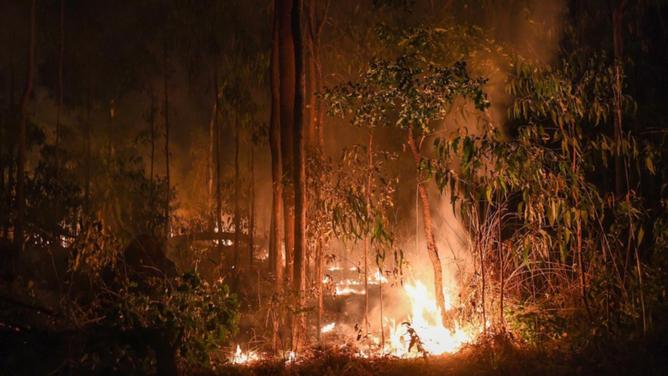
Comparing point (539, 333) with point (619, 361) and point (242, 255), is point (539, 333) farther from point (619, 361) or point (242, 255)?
point (242, 255)

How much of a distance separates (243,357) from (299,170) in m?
2.46

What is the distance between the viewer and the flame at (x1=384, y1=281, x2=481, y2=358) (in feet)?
24.2

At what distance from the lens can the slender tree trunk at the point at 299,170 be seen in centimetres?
785

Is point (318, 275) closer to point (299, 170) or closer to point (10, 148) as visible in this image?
point (299, 170)

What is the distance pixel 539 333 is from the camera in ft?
23.5

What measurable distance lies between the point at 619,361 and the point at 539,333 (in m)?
1.04

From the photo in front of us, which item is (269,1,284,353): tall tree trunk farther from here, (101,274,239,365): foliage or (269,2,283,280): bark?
(101,274,239,365): foliage

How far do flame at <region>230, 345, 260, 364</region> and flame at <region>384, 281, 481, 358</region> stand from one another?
1.63 meters

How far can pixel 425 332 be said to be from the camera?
26.4ft

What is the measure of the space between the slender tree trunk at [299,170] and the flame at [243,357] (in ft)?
1.92

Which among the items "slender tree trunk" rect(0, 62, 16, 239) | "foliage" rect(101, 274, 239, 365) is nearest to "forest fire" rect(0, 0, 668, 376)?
"foliage" rect(101, 274, 239, 365)

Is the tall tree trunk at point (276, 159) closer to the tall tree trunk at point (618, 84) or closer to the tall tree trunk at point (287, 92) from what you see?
the tall tree trunk at point (287, 92)

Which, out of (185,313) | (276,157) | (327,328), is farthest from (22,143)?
(185,313)

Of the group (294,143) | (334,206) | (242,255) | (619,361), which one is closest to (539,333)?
(619,361)
